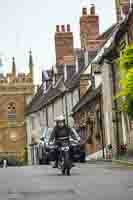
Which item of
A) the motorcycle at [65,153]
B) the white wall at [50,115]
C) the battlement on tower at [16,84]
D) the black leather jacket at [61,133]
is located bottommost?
the motorcycle at [65,153]

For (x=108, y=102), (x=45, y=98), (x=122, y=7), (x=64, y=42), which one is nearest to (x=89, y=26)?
(x=64, y=42)

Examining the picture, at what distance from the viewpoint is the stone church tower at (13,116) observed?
91188 millimetres

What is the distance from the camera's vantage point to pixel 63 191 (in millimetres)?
13016

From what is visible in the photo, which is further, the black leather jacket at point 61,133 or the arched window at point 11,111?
the arched window at point 11,111

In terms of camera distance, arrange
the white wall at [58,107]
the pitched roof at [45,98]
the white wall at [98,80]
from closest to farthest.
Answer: the white wall at [98,80] → the white wall at [58,107] → the pitched roof at [45,98]

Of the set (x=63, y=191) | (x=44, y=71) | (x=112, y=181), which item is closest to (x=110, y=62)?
(x=112, y=181)

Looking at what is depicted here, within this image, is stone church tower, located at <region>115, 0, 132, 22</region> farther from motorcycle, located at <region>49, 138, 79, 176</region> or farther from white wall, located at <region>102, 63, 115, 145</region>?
motorcycle, located at <region>49, 138, 79, 176</region>

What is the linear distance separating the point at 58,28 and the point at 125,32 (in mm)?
29267

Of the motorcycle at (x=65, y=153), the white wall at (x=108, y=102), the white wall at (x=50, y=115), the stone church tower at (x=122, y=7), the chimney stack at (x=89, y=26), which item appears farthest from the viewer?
the white wall at (x=50, y=115)

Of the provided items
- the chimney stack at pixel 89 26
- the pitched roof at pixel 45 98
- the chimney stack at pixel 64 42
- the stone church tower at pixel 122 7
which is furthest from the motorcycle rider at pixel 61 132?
the chimney stack at pixel 64 42

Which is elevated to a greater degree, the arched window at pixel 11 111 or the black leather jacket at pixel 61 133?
the arched window at pixel 11 111

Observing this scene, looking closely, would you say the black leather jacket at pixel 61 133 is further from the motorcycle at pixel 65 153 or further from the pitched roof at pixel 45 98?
the pitched roof at pixel 45 98

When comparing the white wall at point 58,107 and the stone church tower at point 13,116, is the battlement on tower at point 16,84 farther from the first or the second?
the white wall at point 58,107

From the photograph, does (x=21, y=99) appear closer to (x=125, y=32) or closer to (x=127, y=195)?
(x=125, y=32)
